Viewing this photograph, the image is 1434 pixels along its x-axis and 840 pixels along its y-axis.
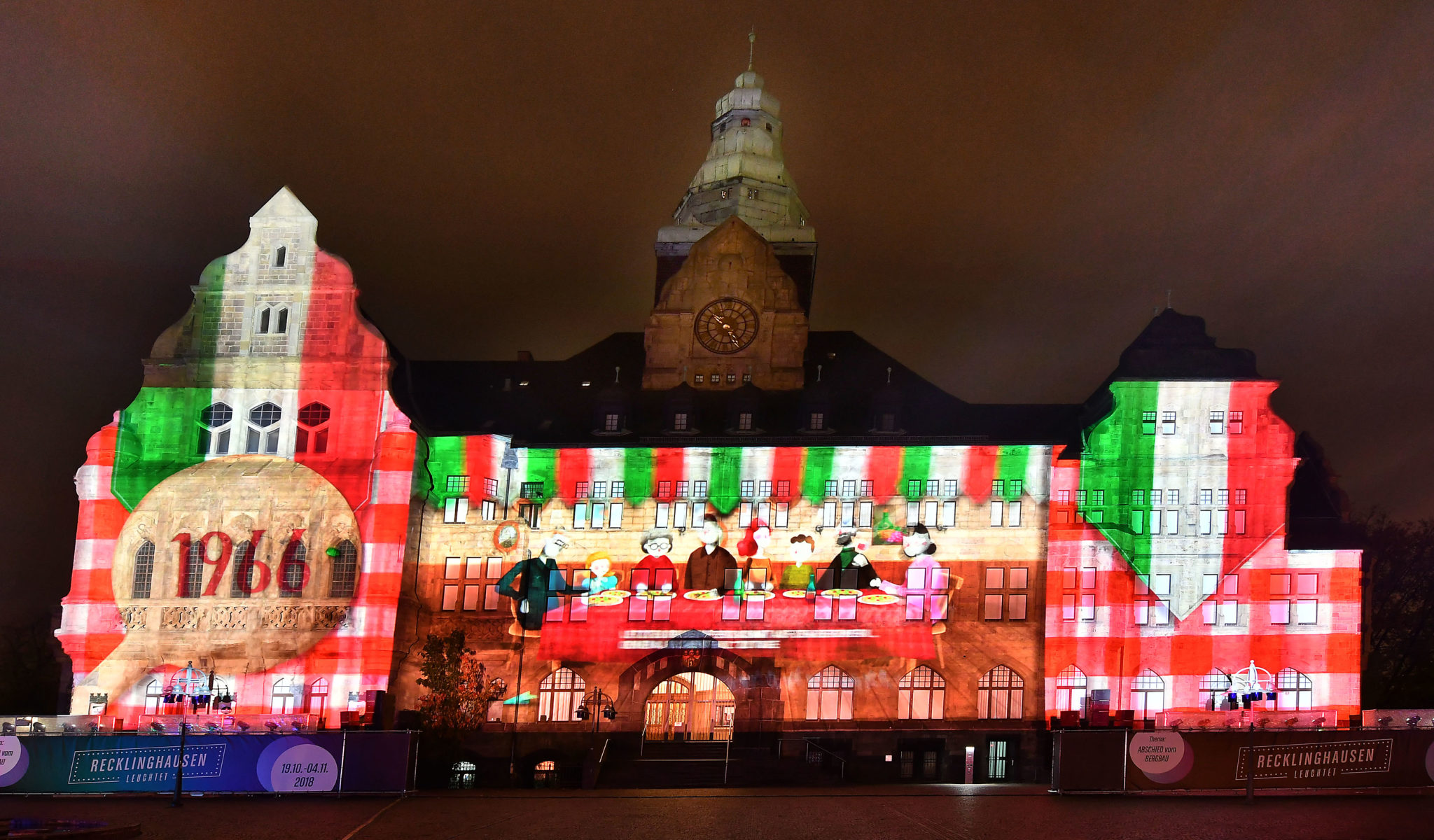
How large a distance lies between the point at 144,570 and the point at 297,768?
20881 millimetres

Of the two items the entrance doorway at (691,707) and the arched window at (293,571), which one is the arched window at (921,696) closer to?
the entrance doorway at (691,707)

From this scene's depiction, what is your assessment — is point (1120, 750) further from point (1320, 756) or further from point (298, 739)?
point (298, 739)

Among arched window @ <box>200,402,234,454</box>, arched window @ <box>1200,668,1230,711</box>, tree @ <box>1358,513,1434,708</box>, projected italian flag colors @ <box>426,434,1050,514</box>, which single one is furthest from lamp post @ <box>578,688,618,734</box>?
tree @ <box>1358,513,1434,708</box>

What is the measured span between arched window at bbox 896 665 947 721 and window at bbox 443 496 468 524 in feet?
60.9

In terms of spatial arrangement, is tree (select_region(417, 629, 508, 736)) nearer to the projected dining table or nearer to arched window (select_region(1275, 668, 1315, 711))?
the projected dining table

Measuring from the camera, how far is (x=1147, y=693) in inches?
2429

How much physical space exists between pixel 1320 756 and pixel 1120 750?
547cm

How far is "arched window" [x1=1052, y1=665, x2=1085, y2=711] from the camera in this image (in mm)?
Result: 61688

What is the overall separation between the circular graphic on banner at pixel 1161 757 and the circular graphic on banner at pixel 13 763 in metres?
31.6

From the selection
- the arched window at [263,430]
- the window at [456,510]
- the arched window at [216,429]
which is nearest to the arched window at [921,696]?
the window at [456,510]

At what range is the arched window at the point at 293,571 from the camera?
211 ft

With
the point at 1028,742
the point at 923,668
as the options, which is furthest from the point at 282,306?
the point at 1028,742

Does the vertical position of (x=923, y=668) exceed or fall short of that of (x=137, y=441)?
it falls short

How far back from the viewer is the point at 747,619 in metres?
64.0
